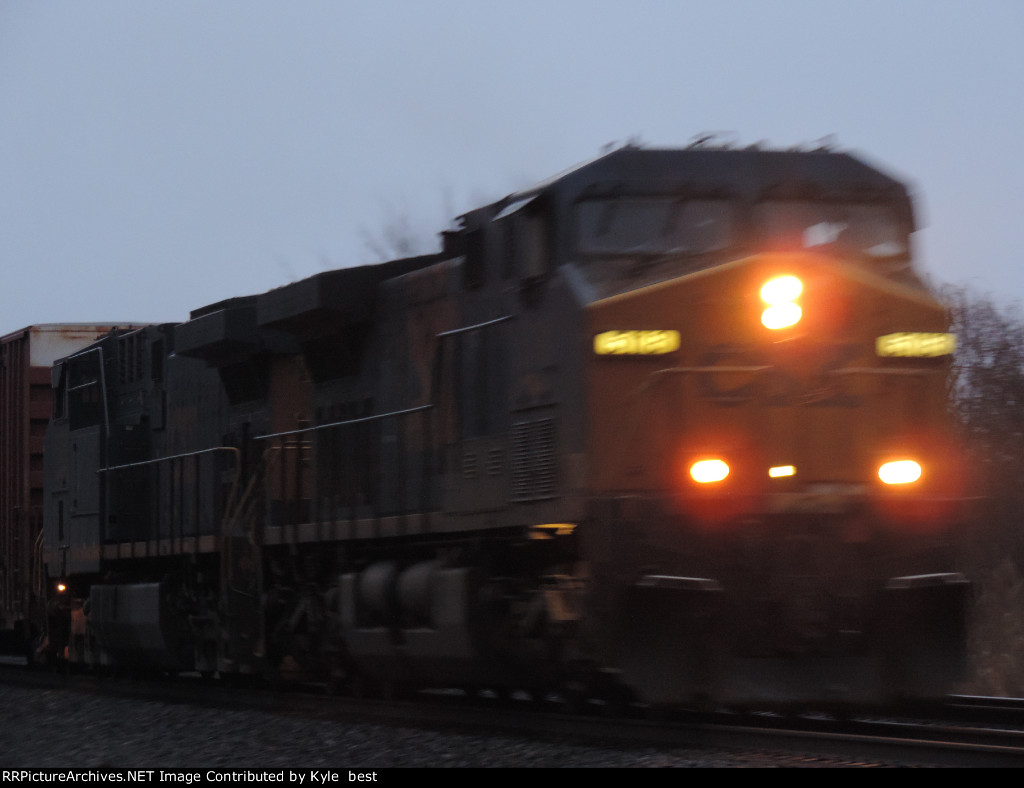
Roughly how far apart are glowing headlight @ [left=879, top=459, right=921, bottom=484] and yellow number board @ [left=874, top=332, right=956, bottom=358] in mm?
667

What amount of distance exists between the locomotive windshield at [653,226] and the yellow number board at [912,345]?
1153 millimetres

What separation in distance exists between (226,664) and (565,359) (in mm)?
6130

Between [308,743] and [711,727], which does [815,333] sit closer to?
[711,727]

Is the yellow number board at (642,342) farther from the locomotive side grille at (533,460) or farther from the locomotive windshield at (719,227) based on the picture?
the locomotive side grille at (533,460)

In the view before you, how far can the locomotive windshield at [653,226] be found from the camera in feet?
30.8

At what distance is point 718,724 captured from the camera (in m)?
9.93

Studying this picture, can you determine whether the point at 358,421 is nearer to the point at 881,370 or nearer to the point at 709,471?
the point at 709,471

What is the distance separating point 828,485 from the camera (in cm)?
894

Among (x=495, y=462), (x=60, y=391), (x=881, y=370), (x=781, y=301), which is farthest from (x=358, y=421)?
(x=60, y=391)

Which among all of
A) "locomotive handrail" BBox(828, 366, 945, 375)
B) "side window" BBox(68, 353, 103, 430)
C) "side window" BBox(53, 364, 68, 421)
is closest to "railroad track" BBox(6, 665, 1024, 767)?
"locomotive handrail" BBox(828, 366, 945, 375)

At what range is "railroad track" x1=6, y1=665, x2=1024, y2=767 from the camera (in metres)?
7.71

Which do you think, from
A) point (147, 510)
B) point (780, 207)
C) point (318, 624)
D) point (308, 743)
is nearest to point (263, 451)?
point (318, 624)

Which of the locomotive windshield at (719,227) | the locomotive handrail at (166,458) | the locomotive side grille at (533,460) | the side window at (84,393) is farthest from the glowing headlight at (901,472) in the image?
the side window at (84,393)

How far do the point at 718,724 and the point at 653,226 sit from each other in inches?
131
